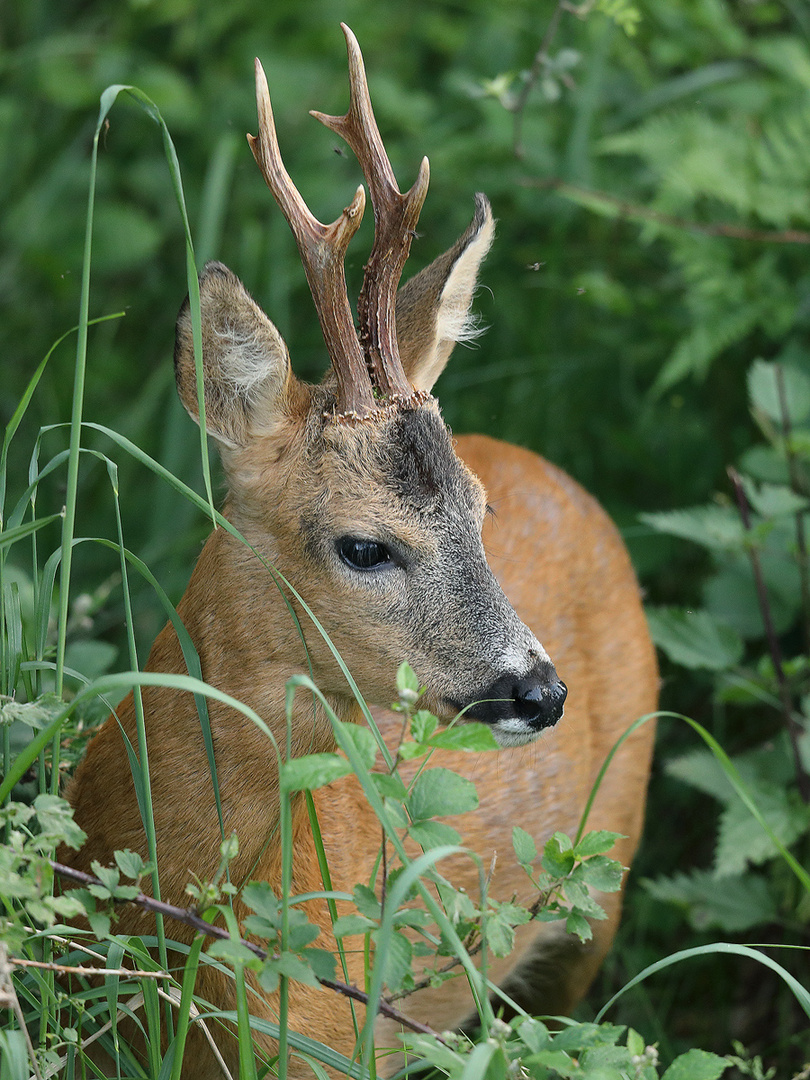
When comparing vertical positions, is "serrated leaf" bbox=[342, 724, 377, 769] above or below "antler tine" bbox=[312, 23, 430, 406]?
below

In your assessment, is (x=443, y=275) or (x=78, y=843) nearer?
(x=78, y=843)

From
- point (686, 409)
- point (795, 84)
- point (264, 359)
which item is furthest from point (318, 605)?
point (795, 84)

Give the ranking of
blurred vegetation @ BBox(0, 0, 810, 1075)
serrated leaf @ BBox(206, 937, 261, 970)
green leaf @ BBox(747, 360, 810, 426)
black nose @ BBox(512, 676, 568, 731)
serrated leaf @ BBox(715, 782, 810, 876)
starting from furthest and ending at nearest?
blurred vegetation @ BBox(0, 0, 810, 1075) → green leaf @ BBox(747, 360, 810, 426) → serrated leaf @ BBox(715, 782, 810, 876) → black nose @ BBox(512, 676, 568, 731) → serrated leaf @ BBox(206, 937, 261, 970)

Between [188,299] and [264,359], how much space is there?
0.25m

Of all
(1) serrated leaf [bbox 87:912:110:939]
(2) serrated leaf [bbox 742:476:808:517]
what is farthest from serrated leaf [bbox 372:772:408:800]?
(2) serrated leaf [bbox 742:476:808:517]

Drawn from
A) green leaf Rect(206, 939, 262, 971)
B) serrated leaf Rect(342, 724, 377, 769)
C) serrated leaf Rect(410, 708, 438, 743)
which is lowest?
green leaf Rect(206, 939, 262, 971)

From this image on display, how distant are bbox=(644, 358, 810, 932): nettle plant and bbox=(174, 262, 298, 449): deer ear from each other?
1.49m

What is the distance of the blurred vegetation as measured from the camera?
4543 mm

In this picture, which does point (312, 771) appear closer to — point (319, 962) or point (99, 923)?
point (319, 962)

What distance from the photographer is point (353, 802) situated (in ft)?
9.68

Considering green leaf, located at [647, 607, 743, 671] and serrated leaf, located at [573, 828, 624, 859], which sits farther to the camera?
green leaf, located at [647, 607, 743, 671]

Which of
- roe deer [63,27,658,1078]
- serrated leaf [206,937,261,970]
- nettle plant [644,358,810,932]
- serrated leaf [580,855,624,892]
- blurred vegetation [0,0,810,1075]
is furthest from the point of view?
blurred vegetation [0,0,810,1075]

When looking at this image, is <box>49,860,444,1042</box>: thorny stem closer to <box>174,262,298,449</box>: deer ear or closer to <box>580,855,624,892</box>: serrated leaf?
<box>580,855,624,892</box>: serrated leaf

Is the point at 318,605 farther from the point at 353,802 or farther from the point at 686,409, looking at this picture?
the point at 686,409
